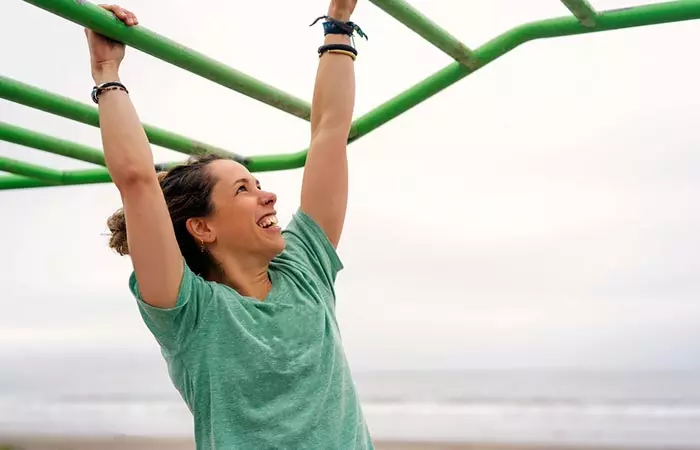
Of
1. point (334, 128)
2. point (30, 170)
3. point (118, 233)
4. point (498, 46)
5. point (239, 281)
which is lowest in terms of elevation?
point (239, 281)

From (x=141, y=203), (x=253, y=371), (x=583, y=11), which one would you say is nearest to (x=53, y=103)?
(x=141, y=203)

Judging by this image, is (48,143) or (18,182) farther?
(18,182)

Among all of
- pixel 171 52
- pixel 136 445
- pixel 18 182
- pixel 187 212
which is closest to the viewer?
pixel 171 52

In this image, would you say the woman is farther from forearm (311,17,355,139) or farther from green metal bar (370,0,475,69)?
green metal bar (370,0,475,69)

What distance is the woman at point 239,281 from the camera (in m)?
1.46

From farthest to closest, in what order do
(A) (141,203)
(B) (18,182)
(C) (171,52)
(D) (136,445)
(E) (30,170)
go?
(D) (136,445)
(B) (18,182)
(E) (30,170)
(C) (171,52)
(A) (141,203)

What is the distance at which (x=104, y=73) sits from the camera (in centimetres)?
152

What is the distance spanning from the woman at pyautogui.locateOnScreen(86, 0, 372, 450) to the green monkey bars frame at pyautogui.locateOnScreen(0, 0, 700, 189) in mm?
88

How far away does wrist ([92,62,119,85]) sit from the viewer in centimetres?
152

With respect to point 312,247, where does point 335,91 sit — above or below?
above

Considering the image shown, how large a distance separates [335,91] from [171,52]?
1.35ft

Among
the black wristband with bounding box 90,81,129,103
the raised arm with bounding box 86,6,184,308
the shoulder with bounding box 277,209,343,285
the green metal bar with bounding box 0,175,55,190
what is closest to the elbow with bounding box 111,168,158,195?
the raised arm with bounding box 86,6,184,308

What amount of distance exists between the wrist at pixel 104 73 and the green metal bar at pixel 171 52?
0.17 feet

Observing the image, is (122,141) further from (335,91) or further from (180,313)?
(335,91)
